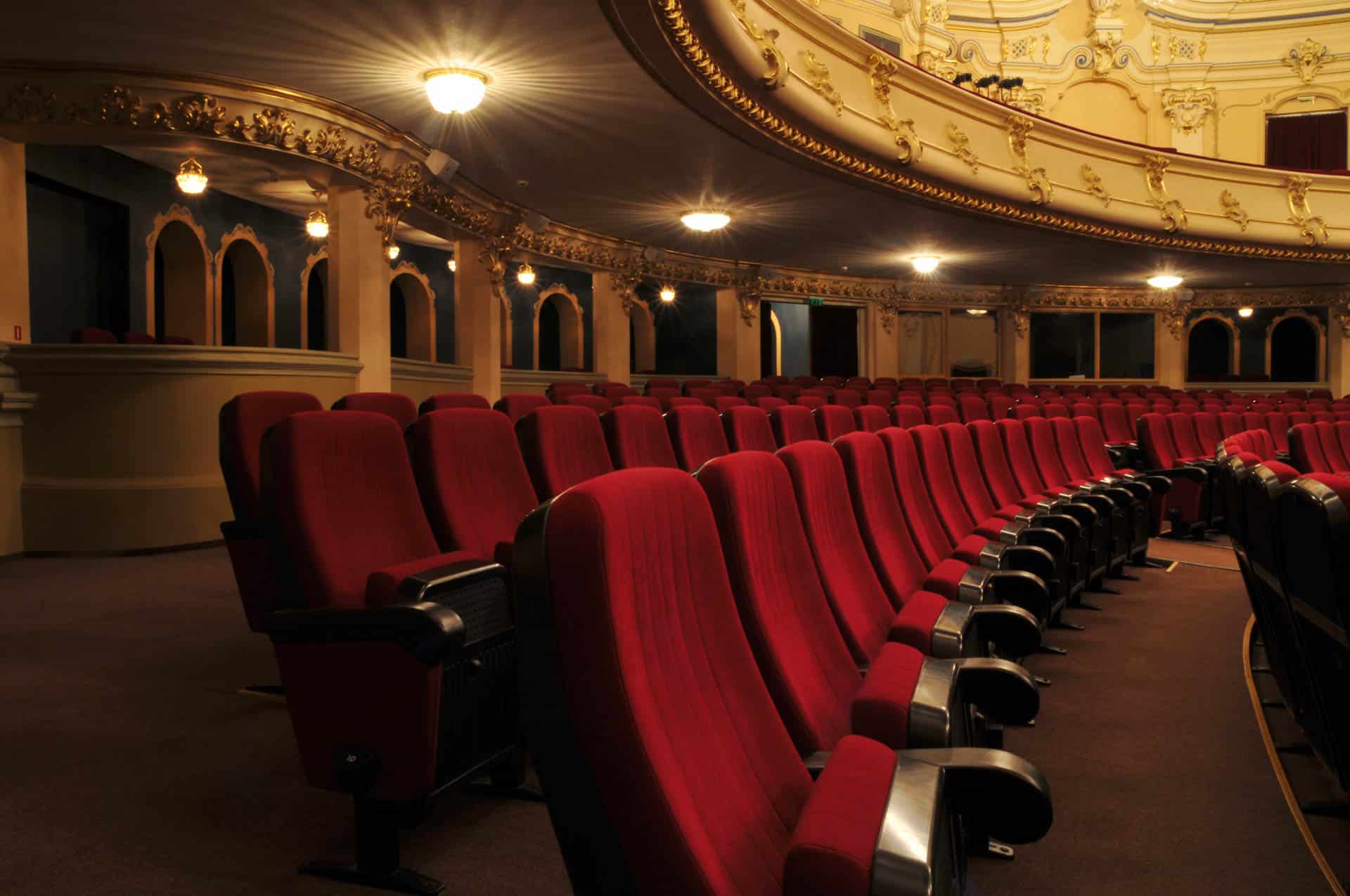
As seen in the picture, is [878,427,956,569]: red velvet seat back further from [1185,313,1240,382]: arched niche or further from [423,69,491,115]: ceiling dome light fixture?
[1185,313,1240,382]: arched niche

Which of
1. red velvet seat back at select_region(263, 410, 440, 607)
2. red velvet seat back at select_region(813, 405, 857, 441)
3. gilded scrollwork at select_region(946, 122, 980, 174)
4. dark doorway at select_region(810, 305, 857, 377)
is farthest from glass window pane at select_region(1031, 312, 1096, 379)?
red velvet seat back at select_region(263, 410, 440, 607)

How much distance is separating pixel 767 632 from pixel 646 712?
447mm

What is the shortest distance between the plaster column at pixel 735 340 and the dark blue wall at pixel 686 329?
43cm

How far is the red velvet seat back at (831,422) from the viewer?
3.84 metres

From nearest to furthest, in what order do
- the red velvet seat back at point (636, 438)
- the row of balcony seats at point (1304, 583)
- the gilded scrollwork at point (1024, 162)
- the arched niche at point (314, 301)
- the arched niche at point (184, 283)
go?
1. the row of balcony seats at point (1304, 583)
2. the red velvet seat back at point (636, 438)
3. the gilded scrollwork at point (1024, 162)
4. the arched niche at point (184, 283)
5. the arched niche at point (314, 301)

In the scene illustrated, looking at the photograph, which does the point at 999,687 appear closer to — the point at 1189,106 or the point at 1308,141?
the point at 1189,106

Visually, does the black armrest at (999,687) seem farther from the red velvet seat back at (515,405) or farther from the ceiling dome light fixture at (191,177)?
the ceiling dome light fixture at (191,177)

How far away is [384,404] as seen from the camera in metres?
3.04

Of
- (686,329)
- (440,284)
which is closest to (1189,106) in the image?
(686,329)

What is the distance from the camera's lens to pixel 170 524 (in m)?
4.62

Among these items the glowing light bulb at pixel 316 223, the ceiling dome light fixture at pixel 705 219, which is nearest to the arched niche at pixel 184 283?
the glowing light bulb at pixel 316 223

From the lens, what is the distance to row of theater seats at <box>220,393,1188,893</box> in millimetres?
673

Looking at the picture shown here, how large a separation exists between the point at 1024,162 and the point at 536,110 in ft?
16.0

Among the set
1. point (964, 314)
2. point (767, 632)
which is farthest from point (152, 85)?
point (964, 314)
